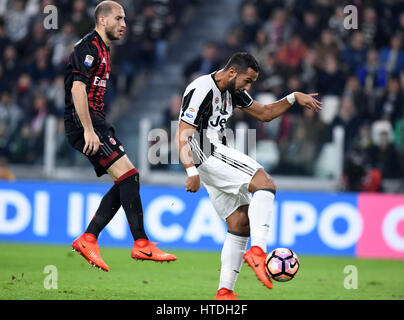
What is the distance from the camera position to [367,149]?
13.3m

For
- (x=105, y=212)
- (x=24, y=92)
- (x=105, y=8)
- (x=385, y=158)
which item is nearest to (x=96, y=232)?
(x=105, y=212)

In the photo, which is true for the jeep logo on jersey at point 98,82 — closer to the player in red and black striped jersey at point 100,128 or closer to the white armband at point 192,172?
the player in red and black striped jersey at point 100,128

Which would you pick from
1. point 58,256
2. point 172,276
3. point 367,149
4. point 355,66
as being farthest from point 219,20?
A: point 172,276

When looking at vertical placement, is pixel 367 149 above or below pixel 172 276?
above

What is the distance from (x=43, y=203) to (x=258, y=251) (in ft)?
24.6

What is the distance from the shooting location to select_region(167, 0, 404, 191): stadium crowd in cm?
1333

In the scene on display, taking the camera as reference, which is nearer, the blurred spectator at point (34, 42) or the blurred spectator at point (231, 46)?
the blurred spectator at point (231, 46)

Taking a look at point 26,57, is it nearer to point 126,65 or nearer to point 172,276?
point 126,65

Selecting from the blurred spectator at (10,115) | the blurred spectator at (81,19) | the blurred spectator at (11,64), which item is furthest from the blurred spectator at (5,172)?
the blurred spectator at (81,19)

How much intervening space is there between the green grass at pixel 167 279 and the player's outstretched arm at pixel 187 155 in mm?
1342

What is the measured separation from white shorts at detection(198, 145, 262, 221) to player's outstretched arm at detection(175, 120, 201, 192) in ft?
0.88

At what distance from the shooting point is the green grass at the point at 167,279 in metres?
7.46

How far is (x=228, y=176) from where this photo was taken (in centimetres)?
671

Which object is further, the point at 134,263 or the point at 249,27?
the point at 249,27
